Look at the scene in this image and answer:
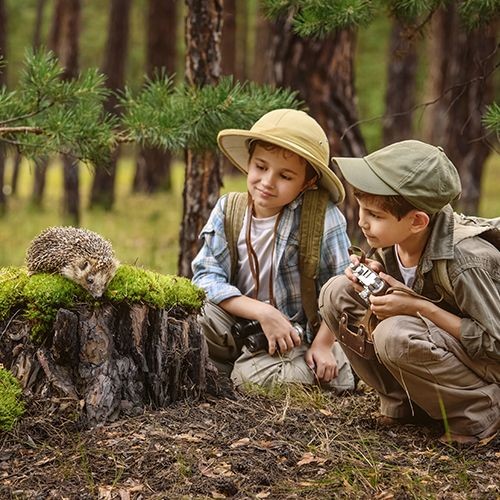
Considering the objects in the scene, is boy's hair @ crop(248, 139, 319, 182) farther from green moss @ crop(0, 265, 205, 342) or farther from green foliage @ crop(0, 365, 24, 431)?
green foliage @ crop(0, 365, 24, 431)

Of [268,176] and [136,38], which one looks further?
[136,38]

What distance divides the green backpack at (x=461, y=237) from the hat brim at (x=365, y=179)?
0.38m

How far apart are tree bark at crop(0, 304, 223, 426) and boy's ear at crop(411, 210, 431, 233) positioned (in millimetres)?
1222

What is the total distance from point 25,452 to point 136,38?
85.7ft

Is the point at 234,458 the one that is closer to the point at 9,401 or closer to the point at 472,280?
the point at 9,401

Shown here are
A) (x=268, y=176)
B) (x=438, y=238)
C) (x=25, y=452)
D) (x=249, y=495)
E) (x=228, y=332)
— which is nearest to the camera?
(x=249, y=495)

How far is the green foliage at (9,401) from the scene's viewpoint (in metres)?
3.55

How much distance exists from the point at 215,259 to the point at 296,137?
862 mm

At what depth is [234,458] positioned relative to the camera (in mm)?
3467

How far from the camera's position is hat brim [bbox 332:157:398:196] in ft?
12.1

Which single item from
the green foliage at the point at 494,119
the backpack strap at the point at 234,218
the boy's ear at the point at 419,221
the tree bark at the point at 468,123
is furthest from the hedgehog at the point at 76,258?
the tree bark at the point at 468,123

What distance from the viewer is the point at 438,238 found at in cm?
378

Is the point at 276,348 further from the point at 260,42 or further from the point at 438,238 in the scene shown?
the point at 260,42

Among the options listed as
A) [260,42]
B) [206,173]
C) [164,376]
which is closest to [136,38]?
[260,42]
